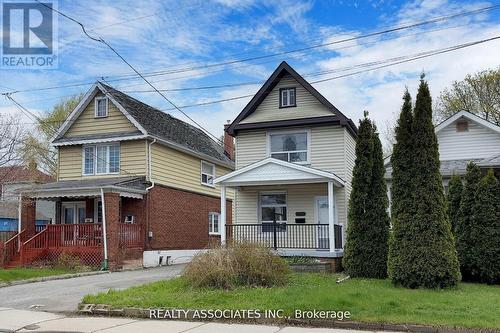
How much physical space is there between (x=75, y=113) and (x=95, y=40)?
8.37 meters

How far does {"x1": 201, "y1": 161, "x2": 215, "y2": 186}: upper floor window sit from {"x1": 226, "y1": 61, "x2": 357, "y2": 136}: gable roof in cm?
653

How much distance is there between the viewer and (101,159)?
2462 centimetres

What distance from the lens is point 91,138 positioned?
80.9 feet

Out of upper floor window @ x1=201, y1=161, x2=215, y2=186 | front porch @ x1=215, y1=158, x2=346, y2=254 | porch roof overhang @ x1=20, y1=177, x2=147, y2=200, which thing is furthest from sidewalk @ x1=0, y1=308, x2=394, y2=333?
upper floor window @ x1=201, y1=161, x2=215, y2=186

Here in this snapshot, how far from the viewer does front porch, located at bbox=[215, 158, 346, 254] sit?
738 inches

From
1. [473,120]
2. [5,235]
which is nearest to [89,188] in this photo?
A: [5,235]

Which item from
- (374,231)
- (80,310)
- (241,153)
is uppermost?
(241,153)

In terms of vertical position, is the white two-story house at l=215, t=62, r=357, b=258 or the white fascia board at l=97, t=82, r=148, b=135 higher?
the white fascia board at l=97, t=82, r=148, b=135

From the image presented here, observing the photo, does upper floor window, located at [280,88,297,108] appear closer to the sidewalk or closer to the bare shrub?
the bare shrub

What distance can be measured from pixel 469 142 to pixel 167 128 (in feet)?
49.0

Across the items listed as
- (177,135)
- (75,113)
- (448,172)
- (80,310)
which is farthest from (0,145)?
(448,172)

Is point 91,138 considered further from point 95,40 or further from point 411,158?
point 411,158

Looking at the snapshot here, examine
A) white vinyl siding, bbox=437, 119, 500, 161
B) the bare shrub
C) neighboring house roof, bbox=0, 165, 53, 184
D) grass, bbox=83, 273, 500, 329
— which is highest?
white vinyl siding, bbox=437, 119, 500, 161

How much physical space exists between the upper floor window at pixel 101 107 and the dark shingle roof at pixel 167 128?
0.68 meters
